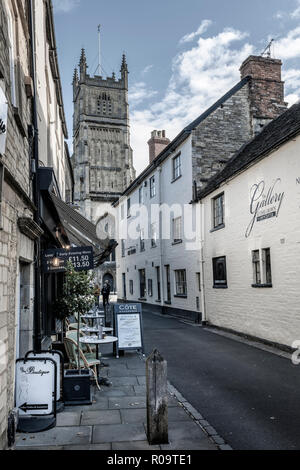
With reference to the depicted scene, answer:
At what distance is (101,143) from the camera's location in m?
63.1

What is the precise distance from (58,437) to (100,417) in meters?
0.89

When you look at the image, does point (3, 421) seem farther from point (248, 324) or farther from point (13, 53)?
point (248, 324)

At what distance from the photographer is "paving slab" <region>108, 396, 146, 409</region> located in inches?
249

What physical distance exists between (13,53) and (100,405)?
5.83m

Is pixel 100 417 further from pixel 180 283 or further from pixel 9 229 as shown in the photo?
pixel 180 283

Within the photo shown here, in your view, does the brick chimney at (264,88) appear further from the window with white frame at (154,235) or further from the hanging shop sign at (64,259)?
the hanging shop sign at (64,259)

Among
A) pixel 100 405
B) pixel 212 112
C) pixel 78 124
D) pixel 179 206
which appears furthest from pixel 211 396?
pixel 78 124

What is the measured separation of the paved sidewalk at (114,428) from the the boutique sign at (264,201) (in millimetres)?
6641

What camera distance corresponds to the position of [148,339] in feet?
44.3

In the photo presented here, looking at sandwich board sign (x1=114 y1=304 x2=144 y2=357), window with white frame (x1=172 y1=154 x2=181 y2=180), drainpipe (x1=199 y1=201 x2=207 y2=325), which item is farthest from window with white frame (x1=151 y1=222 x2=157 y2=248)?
sandwich board sign (x1=114 y1=304 x2=144 y2=357)

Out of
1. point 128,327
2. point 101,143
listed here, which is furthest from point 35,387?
point 101,143

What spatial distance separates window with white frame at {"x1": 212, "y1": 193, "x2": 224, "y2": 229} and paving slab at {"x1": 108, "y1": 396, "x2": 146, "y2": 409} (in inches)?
390

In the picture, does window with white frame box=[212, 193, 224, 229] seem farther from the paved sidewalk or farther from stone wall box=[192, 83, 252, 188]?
the paved sidewalk

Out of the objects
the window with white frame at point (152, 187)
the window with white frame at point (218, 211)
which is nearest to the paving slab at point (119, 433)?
the window with white frame at point (218, 211)
